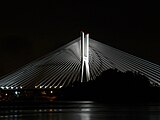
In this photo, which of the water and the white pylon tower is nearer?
the water

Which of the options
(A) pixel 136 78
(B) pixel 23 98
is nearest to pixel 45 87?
(A) pixel 136 78

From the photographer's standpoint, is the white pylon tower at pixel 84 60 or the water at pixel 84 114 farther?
the white pylon tower at pixel 84 60

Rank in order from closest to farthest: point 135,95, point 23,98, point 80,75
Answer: point 80,75 < point 135,95 < point 23,98

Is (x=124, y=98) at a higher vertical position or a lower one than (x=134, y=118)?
higher

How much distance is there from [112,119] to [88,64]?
1034 inches

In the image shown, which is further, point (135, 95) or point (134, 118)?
point (135, 95)

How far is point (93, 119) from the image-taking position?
113ft

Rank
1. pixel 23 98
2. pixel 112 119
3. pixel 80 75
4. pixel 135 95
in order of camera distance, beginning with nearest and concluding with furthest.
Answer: pixel 112 119 < pixel 80 75 < pixel 135 95 < pixel 23 98

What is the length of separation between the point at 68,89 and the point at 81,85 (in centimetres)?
761

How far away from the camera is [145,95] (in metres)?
71.8

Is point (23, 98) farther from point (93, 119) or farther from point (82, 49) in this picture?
point (93, 119)

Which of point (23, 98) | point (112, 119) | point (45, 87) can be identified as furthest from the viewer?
point (23, 98)

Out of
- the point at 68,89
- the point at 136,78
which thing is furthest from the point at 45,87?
the point at 136,78

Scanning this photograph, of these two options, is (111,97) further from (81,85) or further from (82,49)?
(82,49)
